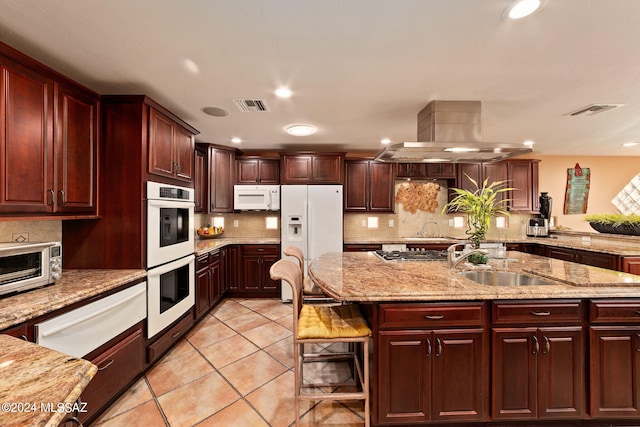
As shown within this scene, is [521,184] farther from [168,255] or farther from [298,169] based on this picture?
[168,255]

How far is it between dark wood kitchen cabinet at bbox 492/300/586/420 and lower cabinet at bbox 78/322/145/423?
2.45 meters

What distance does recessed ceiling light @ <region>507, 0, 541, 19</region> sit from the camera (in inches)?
50.7

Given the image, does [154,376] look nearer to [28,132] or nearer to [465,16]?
[28,132]

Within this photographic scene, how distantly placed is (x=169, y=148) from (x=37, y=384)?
87.7 inches

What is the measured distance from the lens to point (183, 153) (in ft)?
9.12

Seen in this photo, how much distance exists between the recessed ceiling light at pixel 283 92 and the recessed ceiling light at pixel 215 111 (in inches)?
28.3

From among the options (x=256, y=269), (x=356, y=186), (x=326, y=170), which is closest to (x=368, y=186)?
(x=356, y=186)

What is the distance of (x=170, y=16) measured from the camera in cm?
140

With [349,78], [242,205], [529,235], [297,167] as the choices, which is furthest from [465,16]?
[529,235]

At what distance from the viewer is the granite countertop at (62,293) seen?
4.13 feet

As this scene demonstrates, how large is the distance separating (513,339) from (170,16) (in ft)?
8.79

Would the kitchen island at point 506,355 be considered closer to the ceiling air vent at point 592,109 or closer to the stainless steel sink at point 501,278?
the stainless steel sink at point 501,278

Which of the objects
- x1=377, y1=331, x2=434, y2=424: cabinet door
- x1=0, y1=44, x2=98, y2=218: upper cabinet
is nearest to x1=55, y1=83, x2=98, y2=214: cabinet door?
x1=0, y1=44, x2=98, y2=218: upper cabinet

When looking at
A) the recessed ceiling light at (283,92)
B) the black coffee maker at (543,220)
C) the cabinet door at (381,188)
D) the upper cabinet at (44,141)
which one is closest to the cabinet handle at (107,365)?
the upper cabinet at (44,141)
